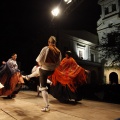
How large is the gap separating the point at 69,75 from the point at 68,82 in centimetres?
22

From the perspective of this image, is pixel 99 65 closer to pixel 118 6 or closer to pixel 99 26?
pixel 99 26

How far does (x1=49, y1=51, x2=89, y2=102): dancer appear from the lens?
5387 mm

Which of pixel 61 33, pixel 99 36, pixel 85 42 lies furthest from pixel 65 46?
pixel 99 36

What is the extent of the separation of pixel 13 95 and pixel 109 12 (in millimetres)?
29966

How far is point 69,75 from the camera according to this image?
17.7 ft

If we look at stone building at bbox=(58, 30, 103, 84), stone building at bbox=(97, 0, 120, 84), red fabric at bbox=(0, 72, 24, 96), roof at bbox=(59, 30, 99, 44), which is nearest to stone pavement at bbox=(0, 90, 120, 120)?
red fabric at bbox=(0, 72, 24, 96)

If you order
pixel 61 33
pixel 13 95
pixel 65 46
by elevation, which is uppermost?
pixel 61 33

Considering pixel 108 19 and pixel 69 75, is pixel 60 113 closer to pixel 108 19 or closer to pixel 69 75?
pixel 69 75

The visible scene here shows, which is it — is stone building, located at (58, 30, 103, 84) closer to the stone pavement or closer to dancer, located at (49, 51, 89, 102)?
dancer, located at (49, 51, 89, 102)

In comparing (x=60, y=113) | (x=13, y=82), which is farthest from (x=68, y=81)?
(x=13, y=82)

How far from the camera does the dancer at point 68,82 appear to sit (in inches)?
212

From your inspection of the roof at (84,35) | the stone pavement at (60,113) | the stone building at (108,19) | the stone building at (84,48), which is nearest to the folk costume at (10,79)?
the stone pavement at (60,113)

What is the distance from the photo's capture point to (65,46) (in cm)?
2656

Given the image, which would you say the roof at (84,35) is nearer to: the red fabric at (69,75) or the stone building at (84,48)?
the stone building at (84,48)
